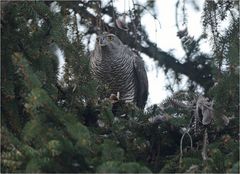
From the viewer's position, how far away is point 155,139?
355cm

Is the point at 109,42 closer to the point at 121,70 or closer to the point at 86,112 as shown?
the point at 121,70

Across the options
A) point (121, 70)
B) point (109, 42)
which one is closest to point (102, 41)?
point (109, 42)

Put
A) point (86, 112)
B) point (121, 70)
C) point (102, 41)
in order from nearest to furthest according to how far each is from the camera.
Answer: point (86, 112) < point (102, 41) < point (121, 70)

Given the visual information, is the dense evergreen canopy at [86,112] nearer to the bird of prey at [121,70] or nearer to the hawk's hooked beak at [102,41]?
the hawk's hooked beak at [102,41]

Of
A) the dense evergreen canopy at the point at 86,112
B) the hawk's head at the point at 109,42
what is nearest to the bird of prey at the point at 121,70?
the hawk's head at the point at 109,42

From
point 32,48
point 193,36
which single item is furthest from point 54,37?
point 193,36

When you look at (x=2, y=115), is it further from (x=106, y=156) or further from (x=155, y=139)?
(x=155, y=139)

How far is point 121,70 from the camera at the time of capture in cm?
550

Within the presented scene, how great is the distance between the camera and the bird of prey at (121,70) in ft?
17.9

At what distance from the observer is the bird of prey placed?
5.46 metres

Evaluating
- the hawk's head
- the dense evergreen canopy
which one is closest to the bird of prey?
the hawk's head

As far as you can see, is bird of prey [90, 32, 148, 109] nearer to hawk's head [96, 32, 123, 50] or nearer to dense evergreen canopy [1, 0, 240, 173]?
hawk's head [96, 32, 123, 50]

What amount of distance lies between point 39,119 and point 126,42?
2842mm

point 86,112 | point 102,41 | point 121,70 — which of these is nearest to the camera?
point 86,112
